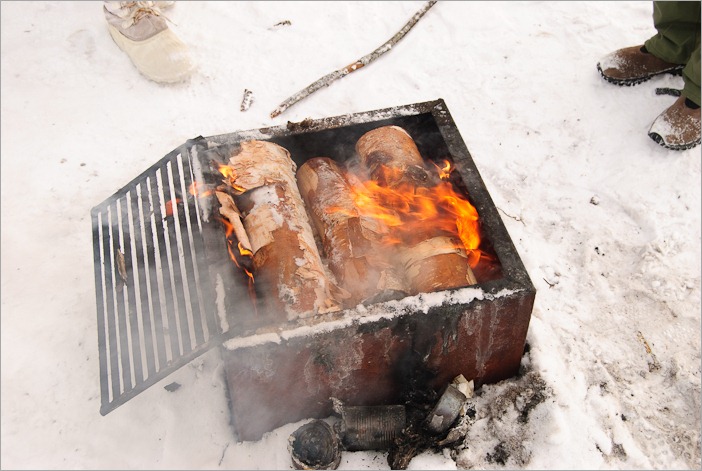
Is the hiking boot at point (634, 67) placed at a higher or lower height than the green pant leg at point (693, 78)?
lower

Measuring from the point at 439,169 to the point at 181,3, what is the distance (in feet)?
12.8

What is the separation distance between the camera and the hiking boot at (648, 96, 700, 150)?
13.7 ft

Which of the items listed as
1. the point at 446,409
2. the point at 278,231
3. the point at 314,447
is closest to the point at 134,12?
the point at 278,231

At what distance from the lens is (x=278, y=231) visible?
9.23 feet

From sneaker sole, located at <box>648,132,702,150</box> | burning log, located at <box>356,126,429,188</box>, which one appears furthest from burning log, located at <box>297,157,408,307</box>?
sneaker sole, located at <box>648,132,702,150</box>

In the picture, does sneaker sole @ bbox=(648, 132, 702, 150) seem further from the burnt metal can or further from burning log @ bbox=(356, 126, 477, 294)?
the burnt metal can

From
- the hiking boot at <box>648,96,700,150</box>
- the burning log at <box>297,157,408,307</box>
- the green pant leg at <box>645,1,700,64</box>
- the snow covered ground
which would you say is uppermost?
the green pant leg at <box>645,1,700,64</box>

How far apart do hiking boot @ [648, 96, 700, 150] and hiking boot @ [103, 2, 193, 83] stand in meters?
3.95

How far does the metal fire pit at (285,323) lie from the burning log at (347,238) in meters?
0.25

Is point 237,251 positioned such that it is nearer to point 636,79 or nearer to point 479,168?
point 479,168

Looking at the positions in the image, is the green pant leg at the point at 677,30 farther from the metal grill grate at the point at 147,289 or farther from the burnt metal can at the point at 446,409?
the metal grill grate at the point at 147,289

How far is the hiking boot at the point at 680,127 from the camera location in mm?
4176

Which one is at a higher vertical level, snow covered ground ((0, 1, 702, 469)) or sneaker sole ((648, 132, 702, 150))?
sneaker sole ((648, 132, 702, 150))

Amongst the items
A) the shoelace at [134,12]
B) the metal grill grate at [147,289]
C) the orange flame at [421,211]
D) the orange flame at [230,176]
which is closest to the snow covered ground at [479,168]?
the metal grill grate at [147,289]
